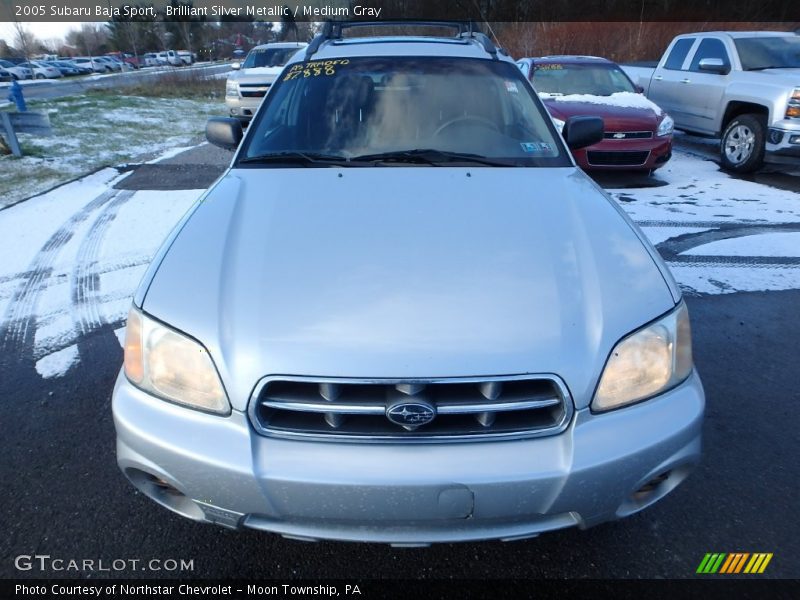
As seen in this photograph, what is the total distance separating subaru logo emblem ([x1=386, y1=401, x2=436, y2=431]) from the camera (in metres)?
1.50

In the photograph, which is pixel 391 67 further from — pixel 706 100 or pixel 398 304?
pixel 706 100

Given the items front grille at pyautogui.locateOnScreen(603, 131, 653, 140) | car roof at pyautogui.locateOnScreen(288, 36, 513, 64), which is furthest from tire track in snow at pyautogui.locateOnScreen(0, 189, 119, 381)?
front grille at pyautogui.locateOnScreen(603, 131, 653, 140)

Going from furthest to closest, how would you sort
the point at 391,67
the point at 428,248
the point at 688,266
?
1. the point at 688,266
2. the point at 391,67
3. the point at 428,248

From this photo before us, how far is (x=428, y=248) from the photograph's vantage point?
1.92 metres

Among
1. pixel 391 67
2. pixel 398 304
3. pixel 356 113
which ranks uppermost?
pixel 391 67

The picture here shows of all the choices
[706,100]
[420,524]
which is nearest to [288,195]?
[420,524]

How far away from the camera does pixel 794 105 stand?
263 inches

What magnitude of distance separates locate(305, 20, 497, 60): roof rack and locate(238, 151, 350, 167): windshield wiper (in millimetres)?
932

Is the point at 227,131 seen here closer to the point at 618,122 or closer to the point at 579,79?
the point at 618,122

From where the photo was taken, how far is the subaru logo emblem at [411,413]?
1498mm

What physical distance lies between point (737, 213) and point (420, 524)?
5.66 m

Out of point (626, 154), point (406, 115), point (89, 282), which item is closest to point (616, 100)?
point (626, 154)

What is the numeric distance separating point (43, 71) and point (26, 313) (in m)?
50.3

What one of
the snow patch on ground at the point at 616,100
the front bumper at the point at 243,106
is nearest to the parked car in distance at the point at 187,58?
the front bumper at the point at 243,106
